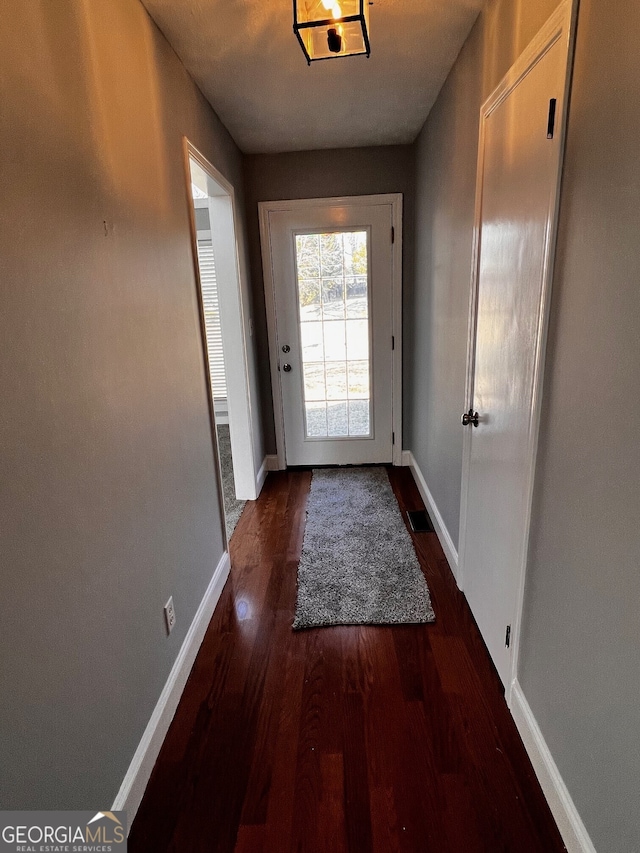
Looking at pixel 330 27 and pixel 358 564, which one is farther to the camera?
pixel 358 564

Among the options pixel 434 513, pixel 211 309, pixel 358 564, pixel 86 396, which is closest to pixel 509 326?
pixel 86 396

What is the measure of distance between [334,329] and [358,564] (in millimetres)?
1808

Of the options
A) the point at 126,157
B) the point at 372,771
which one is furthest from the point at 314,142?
the point at 372,771

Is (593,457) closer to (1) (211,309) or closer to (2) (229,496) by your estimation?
(2) (229,496)

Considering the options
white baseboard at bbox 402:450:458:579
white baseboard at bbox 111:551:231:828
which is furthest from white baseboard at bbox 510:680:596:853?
white baseboard at bbox 111:551:231:828

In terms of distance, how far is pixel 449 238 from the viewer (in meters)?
2.24

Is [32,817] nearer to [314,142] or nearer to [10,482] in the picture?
[10,482]

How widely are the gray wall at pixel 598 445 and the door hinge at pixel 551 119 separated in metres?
0.07

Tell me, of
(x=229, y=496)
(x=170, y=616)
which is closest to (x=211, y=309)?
(x=229, y=496)

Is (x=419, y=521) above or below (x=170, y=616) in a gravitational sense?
below

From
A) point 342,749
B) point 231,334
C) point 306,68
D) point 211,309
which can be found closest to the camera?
point 342,749

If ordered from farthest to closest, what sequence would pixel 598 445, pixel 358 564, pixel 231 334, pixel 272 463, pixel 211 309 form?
pixel 211 309 → pixel 272 463 → pixel 231 334 → pixel 358 564 → pixel 598 445

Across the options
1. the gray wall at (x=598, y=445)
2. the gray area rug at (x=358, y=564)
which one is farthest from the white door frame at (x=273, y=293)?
the gray wall at (x=598, y=445)

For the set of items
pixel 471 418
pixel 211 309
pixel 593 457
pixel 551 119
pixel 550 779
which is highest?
pixel 551 119
